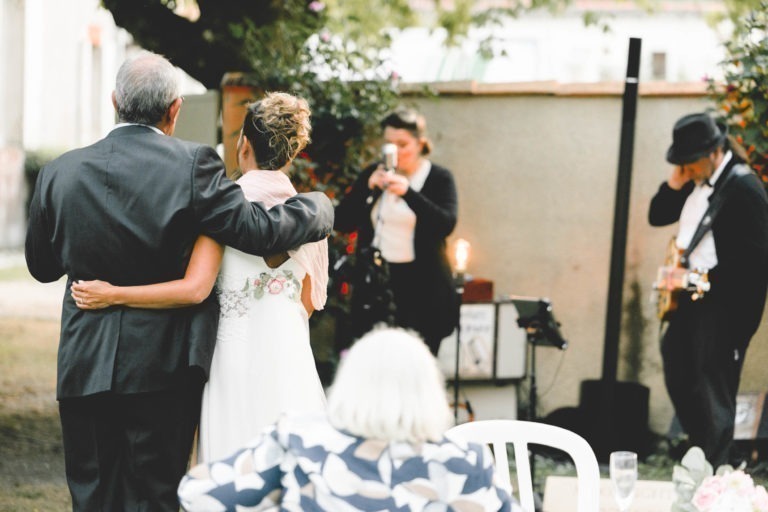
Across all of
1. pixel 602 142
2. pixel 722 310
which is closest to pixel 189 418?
pixel 722 310

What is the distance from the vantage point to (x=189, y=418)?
330cm

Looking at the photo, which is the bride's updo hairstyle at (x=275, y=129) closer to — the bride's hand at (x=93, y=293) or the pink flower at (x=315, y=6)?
the bride's hand at (x=93, y=293)

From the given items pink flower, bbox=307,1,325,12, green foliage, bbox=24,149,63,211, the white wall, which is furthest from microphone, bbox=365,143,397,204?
green foliage, bbox=24,149,63,211

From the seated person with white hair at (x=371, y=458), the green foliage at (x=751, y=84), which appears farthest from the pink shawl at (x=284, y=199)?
the green foliage at (x=751, y=84)

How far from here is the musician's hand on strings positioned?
5438mm

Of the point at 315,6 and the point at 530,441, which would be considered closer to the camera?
the point at 530,441

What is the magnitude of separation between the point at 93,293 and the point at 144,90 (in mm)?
597

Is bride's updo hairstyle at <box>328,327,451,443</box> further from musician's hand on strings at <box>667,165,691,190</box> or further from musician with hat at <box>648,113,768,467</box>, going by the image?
musician's hand on strings at <box>667,165,691,190</box>

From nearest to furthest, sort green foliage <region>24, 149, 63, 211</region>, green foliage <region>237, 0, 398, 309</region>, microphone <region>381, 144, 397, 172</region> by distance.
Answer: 1. microphone <region>381, 144, 397, 172</region>
2. green foliage <region>237, 0, 398, 309</region>
3. green foliage <region>24, 149, 63, 211</region>

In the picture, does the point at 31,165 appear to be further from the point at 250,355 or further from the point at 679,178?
the point at 250,355

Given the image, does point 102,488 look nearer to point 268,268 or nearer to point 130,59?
point 268,268

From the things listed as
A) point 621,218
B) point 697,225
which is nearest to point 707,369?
point 697,225

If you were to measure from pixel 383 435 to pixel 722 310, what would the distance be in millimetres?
3283

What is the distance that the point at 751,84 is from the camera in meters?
5.72
